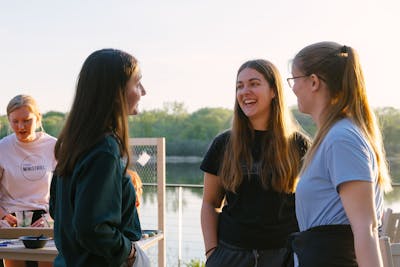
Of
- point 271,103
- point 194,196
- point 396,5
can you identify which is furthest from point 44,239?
point 396,5

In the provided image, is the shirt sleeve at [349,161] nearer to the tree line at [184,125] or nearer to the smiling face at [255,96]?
the smiling face at [255,96]

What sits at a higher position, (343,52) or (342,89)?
(343,52)

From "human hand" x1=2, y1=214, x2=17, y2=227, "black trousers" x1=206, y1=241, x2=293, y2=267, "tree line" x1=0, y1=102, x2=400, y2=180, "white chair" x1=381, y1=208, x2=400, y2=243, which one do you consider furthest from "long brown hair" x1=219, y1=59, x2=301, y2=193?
"tree line" x1=0, y1=102, x2=400, y2=180

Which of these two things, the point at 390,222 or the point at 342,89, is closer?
the point at 342,89

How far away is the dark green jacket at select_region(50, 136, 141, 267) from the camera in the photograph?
146 centimetres

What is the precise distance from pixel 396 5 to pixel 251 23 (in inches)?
133

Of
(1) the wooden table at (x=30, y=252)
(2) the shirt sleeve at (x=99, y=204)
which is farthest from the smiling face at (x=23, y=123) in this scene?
(2) the shirt sleeve at (x=99, y=204)

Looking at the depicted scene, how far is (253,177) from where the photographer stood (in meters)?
2.06

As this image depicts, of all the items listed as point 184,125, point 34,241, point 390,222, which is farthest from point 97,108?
point 184,125

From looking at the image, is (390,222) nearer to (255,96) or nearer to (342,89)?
(255,96)

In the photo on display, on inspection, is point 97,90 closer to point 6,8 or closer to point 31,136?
point 31,136

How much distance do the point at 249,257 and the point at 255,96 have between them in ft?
1.96

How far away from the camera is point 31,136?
3.16 meters

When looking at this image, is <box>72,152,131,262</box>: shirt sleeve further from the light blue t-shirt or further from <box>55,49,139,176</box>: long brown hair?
the light blue t-shirt
